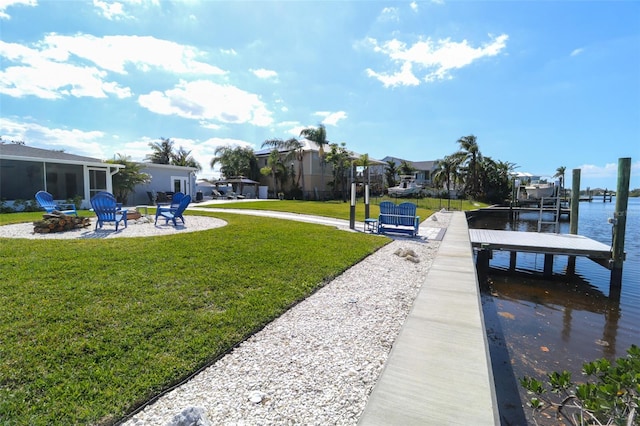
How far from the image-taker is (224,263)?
6215 millimetres

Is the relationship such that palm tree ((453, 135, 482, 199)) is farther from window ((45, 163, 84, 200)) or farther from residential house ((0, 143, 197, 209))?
window ((45, 163, 84, 200))

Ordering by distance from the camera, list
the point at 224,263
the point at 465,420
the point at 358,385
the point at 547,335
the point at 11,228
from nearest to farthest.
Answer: the point at 465,420
the point at 358,385
the point at 547,335
the point at 224,263
the point at 11,228

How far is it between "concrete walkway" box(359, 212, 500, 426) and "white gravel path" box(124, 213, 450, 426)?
190 mm

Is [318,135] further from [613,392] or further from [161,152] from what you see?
[613,392]

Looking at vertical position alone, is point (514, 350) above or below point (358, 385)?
below

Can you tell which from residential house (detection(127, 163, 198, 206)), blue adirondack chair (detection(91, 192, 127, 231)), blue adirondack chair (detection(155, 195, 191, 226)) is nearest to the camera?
blue adirondack chair (detection(91, 192, 127, 231))

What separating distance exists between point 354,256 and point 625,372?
5849 mm

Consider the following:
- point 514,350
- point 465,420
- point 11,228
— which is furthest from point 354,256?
point 11,228

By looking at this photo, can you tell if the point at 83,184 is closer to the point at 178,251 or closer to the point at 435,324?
the point at 178,251

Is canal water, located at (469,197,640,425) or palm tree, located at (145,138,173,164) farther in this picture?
palm tree, located at (145,138,173,164)

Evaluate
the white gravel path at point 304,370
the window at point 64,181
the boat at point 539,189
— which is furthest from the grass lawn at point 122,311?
the boat at point 539,189

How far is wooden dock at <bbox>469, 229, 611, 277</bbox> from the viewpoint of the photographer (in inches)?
354

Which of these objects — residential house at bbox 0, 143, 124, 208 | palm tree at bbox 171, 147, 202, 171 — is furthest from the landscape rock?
palm tree at bbox 171, 147, 202, 171

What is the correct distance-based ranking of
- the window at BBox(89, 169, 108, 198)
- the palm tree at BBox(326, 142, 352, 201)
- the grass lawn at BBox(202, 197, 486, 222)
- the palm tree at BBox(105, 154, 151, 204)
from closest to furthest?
the grass lawn at BBox(202, 197, 486, 222)
the window at BBox(89, 169, 108, 198)
the palm tree at BBox(105, 154, 151, 204)
the palm tree at BBox(326, 142, 352, 201)
